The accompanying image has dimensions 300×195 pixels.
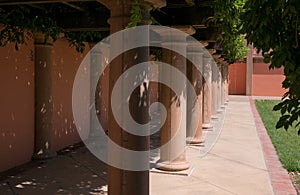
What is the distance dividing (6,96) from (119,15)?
3674 millimetres

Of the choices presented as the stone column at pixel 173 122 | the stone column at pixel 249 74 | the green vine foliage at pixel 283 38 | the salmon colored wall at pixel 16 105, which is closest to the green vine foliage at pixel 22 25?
the salmon colored wall at pixel 16 105

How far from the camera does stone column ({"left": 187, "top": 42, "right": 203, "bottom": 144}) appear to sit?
26.2ft

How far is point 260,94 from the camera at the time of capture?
3322 cm

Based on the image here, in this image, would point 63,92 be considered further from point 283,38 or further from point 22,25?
point 283,38

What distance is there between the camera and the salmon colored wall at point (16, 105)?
6.23 m

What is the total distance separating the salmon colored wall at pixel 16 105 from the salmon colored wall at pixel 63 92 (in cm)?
99

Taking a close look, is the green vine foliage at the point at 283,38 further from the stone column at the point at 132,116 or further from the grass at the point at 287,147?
the grass at the point at 287,147

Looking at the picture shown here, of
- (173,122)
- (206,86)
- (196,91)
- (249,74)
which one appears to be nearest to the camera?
(173,122)

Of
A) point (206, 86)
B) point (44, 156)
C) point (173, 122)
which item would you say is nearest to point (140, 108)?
point (173, 122)

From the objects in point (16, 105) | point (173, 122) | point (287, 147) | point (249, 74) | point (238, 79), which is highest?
point (16, 105)

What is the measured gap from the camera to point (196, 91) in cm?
854

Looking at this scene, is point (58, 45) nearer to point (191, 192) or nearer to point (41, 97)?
point (41, 97)

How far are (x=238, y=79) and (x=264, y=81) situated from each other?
2356 millimetres

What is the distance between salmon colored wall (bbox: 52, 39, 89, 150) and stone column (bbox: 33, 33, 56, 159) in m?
0.87
